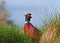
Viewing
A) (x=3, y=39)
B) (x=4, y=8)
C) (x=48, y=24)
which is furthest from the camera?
(x=4, y=8)

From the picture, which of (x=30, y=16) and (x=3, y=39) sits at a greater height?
(x=30, y=16)

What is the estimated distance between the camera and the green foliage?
796 cm

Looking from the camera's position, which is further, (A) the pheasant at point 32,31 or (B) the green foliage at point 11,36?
(A) the pheasant at point 32,31

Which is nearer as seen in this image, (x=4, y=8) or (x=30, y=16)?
(x=30, y=16)

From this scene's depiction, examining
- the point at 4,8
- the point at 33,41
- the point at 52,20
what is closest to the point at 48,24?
the point at 52,20

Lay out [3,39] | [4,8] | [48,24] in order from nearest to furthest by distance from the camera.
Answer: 1. [3,39]
2. [48,24]
3. [4,8]

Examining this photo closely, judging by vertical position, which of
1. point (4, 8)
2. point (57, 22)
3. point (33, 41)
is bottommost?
point (33, 41)

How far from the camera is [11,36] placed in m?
8.07

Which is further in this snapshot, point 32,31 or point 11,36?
point 32,31

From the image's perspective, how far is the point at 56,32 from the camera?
814cm

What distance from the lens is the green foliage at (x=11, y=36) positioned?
7.96 m

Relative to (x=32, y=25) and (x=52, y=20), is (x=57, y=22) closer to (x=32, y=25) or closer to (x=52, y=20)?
(x=52, y=20)

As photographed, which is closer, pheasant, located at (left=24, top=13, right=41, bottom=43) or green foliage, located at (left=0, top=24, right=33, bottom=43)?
green foliage, located at (left=0, top=24, right=33, bottom=43)

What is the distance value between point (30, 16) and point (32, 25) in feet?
1.15
